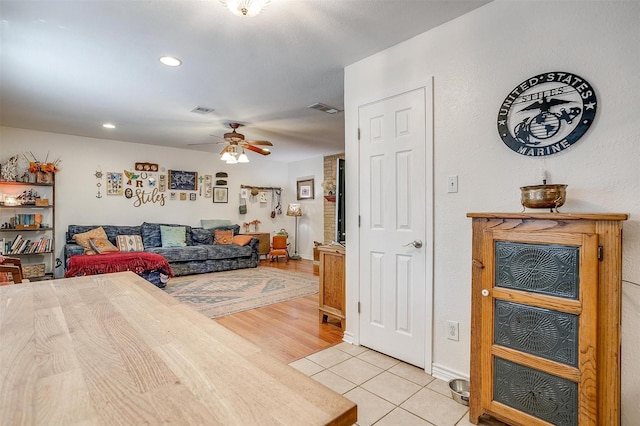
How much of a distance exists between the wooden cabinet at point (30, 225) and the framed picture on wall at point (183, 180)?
187 centimetres

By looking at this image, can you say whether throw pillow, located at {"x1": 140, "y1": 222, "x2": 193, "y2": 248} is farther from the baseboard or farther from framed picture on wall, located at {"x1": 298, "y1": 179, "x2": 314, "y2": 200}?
the baseboard

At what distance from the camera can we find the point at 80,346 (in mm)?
756

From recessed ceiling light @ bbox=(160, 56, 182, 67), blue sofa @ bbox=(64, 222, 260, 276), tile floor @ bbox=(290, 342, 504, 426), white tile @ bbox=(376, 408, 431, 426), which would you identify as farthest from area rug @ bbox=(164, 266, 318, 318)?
recessed ceiling light @ bbox=(160, 56, 182, 67)

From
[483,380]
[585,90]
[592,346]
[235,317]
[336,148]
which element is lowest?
[235,317]

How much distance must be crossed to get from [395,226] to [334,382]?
1189mm

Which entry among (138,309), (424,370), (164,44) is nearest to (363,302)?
(424,370)

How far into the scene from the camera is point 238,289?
14.9 ft

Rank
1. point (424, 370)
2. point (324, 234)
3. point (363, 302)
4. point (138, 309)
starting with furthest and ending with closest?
point (324, 234), point (363, 302), point (424, 370), point (138, 309)

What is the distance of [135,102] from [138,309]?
11.5 feet

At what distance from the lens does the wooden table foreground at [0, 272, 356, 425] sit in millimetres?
501

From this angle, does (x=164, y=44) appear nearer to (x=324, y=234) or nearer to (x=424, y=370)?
(x=424, y=370)

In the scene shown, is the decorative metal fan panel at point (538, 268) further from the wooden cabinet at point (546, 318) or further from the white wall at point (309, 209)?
the white wall at point (309, 209)

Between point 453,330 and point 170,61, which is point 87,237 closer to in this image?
point 170,61

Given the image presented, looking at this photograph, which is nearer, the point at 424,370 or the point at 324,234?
the point at 424,370
